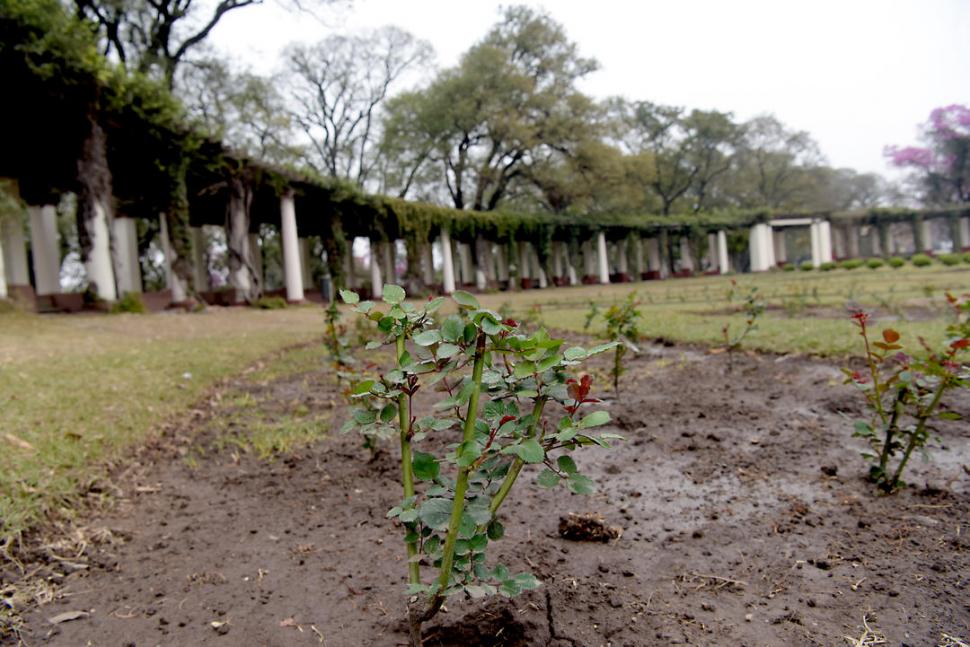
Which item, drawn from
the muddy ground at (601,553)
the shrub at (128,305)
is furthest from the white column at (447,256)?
the muddy ground at (601,553)

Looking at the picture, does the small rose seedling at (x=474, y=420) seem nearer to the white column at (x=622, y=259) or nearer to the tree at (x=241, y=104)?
the tree at (x=241, y=104)

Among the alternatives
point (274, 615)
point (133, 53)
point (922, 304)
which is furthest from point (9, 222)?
point (922, 304)

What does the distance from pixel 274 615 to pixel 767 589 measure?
124 cm

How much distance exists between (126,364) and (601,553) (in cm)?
523

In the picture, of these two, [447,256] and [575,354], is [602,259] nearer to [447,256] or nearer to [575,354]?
[447,256]

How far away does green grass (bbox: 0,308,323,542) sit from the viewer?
2.45 meters

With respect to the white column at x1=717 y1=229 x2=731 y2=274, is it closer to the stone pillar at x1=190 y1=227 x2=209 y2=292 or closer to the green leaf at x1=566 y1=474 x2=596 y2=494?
the stone pillar at x1=190 y1=227 x2=209 y2=292

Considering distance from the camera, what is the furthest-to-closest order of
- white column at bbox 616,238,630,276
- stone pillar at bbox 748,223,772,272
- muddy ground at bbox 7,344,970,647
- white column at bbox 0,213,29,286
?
white column at bbox 616,238,630,276 < stone pillar at bbox 748,223,772,272 < white column at bbox 0,213,29,286 < muddy ground at bbox 7,344,970,647

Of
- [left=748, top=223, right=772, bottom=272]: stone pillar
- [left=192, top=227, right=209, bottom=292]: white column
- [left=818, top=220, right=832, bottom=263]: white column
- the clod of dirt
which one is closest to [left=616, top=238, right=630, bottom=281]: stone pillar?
[left=748, top=223, right=772, bottom=272]: stone pillar

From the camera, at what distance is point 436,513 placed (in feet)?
3.32

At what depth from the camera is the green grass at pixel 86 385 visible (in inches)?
96.4

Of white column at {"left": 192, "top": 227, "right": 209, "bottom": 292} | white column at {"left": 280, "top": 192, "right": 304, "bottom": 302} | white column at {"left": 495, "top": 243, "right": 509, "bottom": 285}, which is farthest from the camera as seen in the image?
white column at {"left": 495, "top": 243, "right": 509, "bottom": 285}

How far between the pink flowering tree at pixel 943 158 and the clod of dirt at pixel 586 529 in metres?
45.0

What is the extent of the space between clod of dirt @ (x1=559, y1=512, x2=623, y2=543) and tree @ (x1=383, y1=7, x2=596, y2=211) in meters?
24.8
